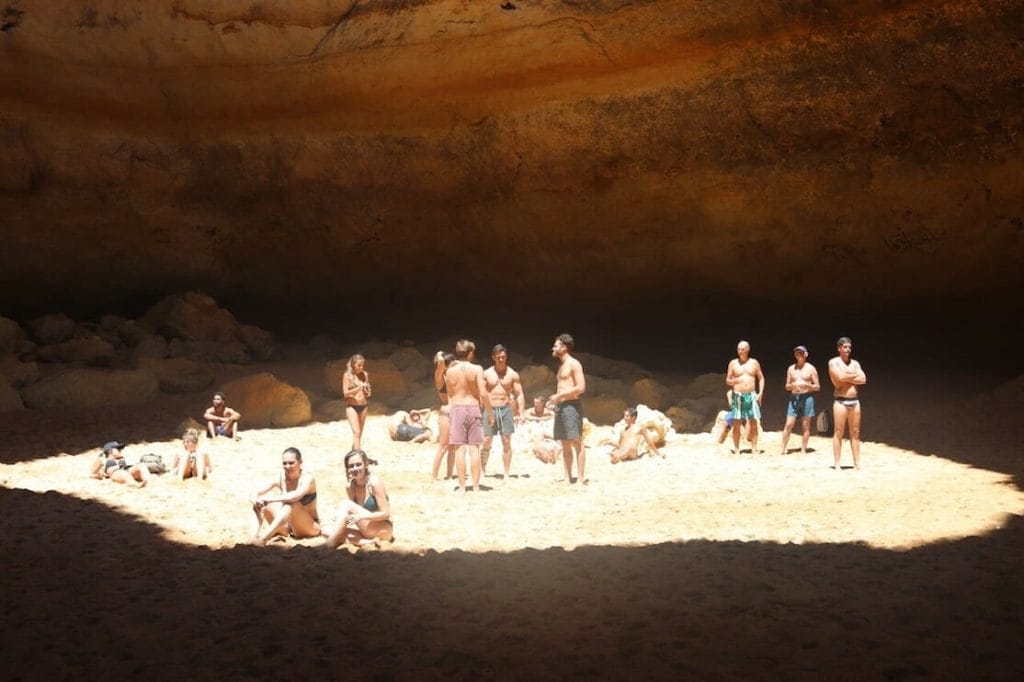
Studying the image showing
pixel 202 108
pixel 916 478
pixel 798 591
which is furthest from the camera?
pixel 202 108

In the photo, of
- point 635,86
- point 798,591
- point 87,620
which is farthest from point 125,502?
point 635,86

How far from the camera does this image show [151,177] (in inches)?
595

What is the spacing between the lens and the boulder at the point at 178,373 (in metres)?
12.9

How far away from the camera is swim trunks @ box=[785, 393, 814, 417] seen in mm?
9836

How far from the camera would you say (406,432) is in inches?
444

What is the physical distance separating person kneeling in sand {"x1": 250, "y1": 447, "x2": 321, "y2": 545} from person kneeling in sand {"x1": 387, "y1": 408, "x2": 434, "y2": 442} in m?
4.90

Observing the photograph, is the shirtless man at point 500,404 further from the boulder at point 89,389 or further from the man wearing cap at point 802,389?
the boulder at point 89,389

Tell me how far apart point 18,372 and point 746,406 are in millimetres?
9461

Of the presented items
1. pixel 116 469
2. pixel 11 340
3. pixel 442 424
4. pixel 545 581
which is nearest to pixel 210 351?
pixel 11 340

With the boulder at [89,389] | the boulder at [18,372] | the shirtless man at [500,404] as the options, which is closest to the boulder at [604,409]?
the shirtless man at [500,404]

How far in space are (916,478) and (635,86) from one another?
6656mm

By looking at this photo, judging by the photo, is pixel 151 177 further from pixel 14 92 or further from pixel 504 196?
pixel 504 196

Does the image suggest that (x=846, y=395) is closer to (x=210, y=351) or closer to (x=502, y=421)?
(x=502, y=421)

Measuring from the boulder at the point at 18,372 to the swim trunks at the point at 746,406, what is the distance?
920 centimetres
